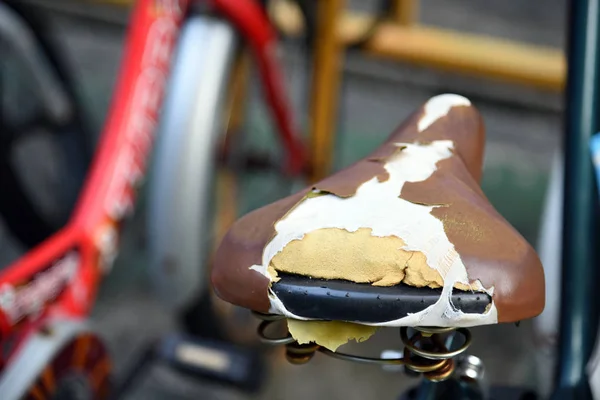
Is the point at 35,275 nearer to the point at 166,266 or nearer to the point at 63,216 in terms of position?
the point at 166,266

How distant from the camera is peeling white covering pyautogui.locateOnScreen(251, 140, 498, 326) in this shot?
288 millimetres

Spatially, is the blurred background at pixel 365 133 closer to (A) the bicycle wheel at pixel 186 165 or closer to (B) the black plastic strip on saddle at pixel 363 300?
(A) the bicycle wheel at pixel 186 165

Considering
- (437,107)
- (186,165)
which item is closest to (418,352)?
(437,107)

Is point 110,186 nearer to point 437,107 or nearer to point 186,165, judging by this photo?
point 186,165

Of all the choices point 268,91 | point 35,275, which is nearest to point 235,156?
point 268,91

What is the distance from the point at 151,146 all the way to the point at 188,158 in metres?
0.08

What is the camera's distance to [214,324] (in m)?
1.14

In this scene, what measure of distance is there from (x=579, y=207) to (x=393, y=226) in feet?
0.82

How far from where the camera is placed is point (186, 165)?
872 millimetres

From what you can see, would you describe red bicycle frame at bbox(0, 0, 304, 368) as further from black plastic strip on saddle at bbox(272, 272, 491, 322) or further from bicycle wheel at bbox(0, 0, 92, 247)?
black plastic strip on saddle at bbox(272, 272, 491, 322)

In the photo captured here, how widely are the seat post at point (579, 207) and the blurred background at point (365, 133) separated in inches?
12.7

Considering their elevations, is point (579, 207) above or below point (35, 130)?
above

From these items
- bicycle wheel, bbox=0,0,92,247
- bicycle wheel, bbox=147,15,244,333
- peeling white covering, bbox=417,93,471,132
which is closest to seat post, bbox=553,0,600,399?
peeling white covering, bbox=417,93,471,132

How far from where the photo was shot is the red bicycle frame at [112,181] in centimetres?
76
